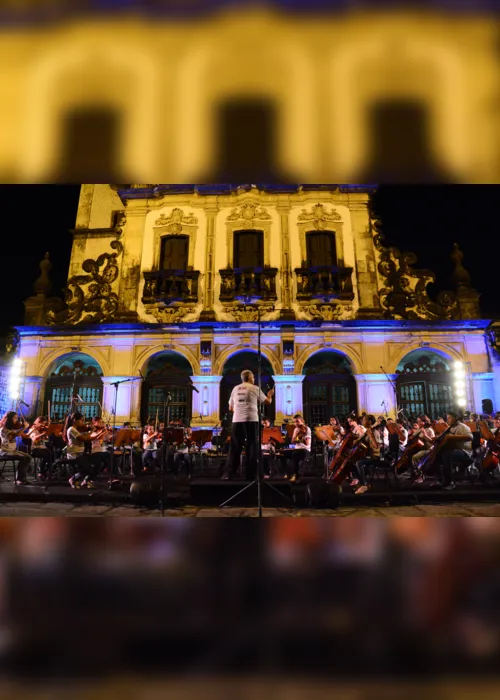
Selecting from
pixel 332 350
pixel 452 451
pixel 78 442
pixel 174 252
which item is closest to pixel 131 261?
pixel 174 252

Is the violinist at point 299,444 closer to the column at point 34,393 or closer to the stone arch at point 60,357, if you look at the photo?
the stone arch at point 60,357

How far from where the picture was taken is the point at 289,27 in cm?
168

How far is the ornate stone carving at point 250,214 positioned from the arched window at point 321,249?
152 centimetres

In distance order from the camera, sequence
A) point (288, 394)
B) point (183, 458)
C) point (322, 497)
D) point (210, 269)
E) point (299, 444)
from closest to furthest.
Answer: point (322, 497), point (299, 444), point (183, 458), point (288, 394), point (210, 269)

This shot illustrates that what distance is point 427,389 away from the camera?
1235 centimetres

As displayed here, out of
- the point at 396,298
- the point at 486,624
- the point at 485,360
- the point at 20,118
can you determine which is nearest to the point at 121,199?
the point at 396,298

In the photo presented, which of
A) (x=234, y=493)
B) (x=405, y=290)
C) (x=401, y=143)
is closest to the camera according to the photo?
(x=401, y=143)

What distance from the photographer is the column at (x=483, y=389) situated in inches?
473

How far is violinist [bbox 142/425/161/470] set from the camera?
9.21 m

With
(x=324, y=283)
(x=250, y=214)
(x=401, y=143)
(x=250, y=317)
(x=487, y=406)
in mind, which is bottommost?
(x=401, y=143)

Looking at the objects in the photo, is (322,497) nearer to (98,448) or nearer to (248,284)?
(98,448)

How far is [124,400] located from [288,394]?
4681 millimetres

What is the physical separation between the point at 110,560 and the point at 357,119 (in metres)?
3.01

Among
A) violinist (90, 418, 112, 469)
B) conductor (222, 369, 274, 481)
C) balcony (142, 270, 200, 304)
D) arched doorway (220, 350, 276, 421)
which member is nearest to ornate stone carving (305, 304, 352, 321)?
arched doorway (220, 350, 276, 421)
